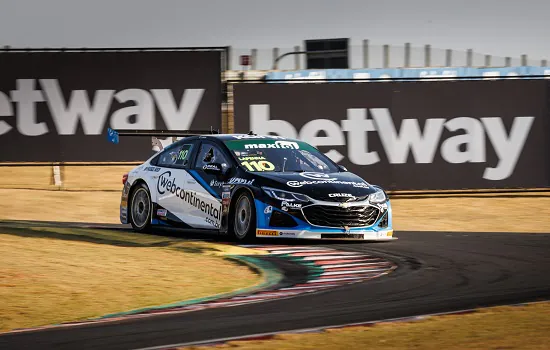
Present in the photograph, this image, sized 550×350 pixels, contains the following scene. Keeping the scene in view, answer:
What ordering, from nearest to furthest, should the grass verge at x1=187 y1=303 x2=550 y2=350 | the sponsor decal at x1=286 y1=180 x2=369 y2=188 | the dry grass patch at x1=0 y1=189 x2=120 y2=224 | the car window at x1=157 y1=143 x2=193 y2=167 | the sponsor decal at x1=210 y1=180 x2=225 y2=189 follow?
1. the grass verge at x1=187 y1=303 x2=550 y2=350
2. the sponsor decal at x1=286 y1=180 x2=369 y2=188
3. the sponsor decal at x1=210 y1=180 x2=225 y2=189
4. the car window at x1=157 y1=143 x2=193 y2=167
5. the dry grass patch at x1=0 y1=189 x2=120 y2=224

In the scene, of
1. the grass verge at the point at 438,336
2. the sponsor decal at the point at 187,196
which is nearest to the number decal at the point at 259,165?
the sponsor decal at the point at 187,196

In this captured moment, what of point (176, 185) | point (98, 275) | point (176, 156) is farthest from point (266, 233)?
point (98, 275)

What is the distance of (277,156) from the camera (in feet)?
45.7

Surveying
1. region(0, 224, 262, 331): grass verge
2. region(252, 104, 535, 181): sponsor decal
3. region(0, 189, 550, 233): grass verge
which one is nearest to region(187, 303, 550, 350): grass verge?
region(0, 224, 262, 331): grass verge

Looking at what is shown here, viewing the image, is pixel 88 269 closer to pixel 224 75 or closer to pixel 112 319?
pixel 112 319

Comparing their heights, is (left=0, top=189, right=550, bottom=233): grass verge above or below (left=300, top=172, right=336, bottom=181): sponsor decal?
below

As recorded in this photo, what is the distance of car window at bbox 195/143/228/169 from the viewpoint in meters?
14.1

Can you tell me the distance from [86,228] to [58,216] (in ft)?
10.1

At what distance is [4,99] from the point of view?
68.4ft

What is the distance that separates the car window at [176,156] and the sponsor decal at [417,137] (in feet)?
17.5

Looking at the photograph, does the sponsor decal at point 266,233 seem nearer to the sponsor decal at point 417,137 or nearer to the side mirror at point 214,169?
the side mirror at point 214,169

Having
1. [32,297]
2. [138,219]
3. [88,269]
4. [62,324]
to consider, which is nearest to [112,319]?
[62,324]

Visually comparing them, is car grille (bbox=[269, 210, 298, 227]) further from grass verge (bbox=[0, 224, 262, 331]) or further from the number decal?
the number decal

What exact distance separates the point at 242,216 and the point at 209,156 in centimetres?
132
